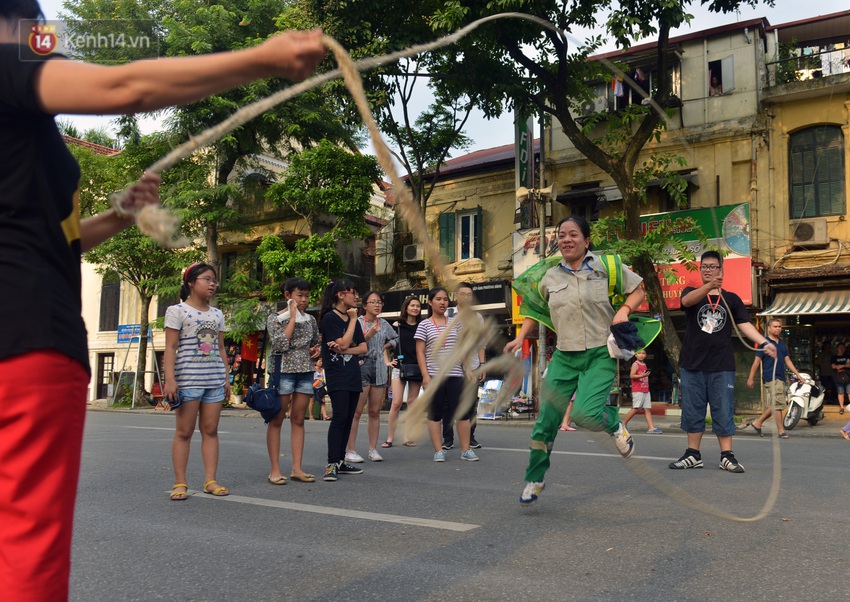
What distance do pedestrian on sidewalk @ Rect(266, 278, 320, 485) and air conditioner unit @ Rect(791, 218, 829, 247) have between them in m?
15.6

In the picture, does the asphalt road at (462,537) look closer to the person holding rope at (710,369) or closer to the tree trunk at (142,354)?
the person holding rope at (710,369)

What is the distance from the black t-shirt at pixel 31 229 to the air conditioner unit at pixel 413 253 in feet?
75.8

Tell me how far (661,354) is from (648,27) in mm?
9056

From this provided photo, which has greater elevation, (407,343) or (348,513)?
(407,343)

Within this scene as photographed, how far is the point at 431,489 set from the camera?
19.3 feet

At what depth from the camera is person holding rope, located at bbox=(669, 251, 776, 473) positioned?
679cm

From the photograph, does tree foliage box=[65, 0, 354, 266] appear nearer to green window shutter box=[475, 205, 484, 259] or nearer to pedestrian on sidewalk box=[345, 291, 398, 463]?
green window shutter box=[475, 205, 484, 259]

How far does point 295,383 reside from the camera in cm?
652

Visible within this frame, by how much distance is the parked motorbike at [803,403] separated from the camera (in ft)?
41.3

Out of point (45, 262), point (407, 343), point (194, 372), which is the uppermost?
point (45, 262)

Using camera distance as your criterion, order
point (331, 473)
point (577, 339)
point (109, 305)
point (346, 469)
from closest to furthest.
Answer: point (577, 339) < point (331, 473) < point (346, 469) < point (109, 305)

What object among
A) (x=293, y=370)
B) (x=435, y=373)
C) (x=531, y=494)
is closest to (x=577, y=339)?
(x=531, y=494)

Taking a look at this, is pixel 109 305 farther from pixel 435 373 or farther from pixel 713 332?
pixel 713 332

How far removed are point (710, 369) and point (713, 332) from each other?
350 millimetres
